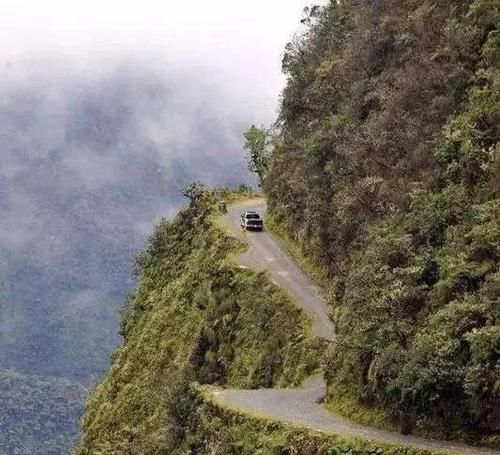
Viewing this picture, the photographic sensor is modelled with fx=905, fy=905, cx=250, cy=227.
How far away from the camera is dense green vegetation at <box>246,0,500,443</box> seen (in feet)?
67.5

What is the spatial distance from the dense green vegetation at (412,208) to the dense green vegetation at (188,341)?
325cm

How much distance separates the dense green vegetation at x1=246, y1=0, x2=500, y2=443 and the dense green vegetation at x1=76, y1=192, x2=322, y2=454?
3.25 meters

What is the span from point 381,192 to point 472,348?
11.5 meters

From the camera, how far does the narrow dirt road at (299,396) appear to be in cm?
2088

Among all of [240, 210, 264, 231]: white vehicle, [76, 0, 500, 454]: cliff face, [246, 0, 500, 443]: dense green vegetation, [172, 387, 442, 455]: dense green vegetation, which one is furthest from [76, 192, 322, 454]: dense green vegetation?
[246, 0, 500, 443]: dense green vegetation

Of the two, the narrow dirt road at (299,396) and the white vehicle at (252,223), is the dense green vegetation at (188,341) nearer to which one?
the narrow dirt road at (299,396)

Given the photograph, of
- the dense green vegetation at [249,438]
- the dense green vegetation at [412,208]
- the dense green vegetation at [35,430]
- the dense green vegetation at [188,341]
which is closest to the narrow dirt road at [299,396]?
the dense green vegetation at [249,438]

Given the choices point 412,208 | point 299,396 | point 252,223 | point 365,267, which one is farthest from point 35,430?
point 365,267

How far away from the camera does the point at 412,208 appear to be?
89.1ft

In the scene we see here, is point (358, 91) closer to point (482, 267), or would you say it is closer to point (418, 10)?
point (418, 10)

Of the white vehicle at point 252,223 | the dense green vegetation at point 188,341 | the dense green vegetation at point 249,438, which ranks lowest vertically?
the dense green vegetation at point 249,438

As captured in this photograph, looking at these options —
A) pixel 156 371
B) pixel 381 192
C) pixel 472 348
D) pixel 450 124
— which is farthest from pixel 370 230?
pixel 156 371

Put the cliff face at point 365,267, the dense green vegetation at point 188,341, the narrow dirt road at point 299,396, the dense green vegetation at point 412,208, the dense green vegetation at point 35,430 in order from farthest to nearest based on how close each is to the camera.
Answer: the dense green vegetation at point 35,430 < the dense green vegetation at point 188,341 < the cliff face at point 365,267 < the narrow dirt road at point 299,396 < the dense green vegetation at point 412,208

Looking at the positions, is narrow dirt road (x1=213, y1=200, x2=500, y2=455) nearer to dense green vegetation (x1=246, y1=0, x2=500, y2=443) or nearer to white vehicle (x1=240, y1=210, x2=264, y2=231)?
dense green vegetation (x1=246, y1=0, x2=500, y2=443)
